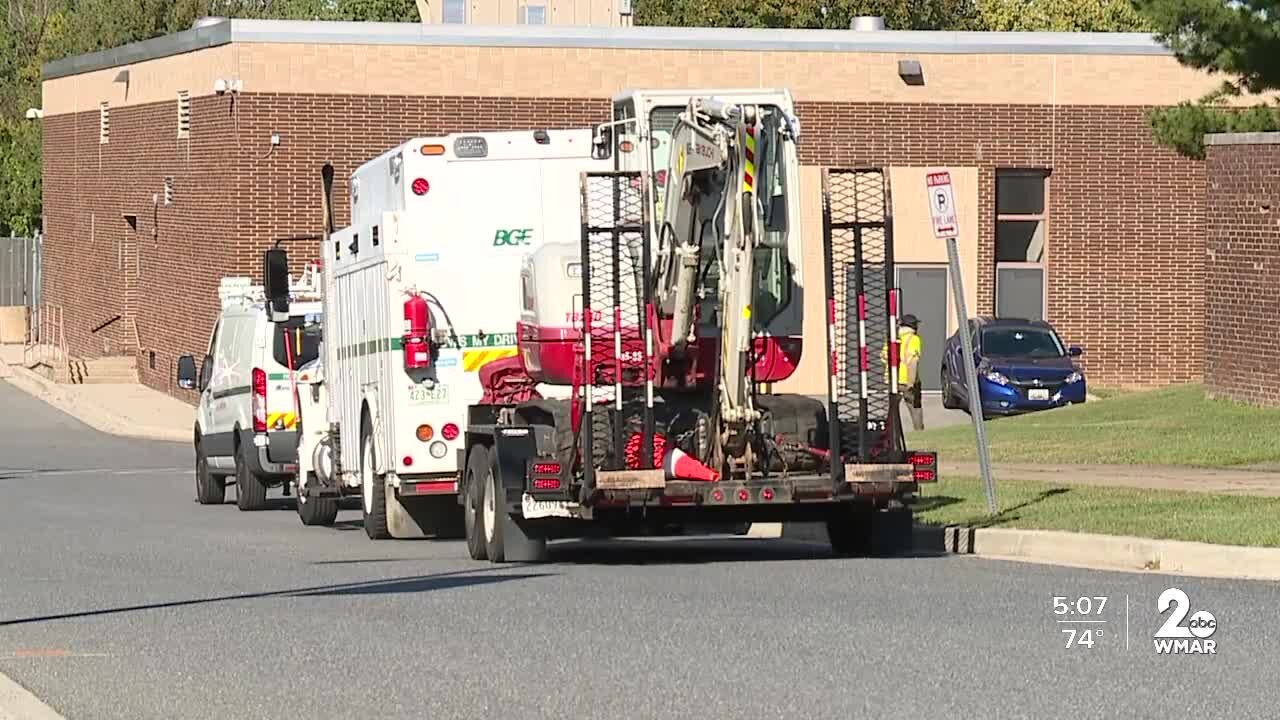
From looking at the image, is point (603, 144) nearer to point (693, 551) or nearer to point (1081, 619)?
point (693, 551)

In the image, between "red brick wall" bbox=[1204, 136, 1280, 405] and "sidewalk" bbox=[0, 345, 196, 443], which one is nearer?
"red brick wall" bbox=[1204, 136, 1280, 405]

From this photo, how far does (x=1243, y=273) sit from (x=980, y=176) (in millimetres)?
16453

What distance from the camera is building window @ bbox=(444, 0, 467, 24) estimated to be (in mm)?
88938

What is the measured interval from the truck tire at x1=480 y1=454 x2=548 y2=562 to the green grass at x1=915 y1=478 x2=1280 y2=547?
3.41 m

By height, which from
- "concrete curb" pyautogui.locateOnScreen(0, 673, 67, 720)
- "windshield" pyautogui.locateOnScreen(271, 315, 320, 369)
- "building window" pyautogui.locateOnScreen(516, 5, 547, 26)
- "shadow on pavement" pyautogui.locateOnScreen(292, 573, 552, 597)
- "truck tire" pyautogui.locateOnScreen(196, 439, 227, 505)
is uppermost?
"building window" pyautogui.locateOnScreen(516, 5, 547, 26)

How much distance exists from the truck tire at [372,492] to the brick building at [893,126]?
2321 cm

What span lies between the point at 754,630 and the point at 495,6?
77.9 m

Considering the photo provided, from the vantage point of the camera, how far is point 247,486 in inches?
1083

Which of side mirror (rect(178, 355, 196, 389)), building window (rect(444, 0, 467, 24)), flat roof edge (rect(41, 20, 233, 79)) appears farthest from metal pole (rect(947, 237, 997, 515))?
building window (rect(444, 0, 467, 24))

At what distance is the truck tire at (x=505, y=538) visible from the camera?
1806cm

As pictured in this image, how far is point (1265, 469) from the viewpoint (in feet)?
79.9

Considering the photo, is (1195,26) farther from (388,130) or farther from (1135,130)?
(388,130)

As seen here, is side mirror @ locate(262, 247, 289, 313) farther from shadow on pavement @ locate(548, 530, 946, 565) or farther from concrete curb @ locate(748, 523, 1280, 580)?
concrete curb @ locate(748, 523, 1280, 580)

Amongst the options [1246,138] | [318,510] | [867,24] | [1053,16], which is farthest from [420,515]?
[1053,16]
